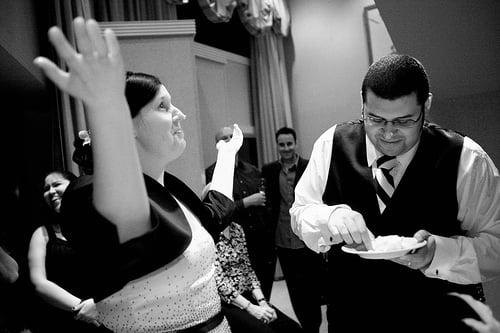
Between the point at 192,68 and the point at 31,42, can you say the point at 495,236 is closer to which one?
the point at 192,68

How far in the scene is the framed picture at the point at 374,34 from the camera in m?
5.37

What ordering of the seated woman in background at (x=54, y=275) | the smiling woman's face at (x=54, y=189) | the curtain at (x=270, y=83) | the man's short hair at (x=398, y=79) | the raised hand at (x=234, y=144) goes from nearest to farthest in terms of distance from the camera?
the man's short hair at (x=398, y=79), the raised hand at (x=234, y=144), the seated woman in background at (x=54, y=275), the smiling woman's face at (x=54, y=189), the curtain at (x=270, y=83)

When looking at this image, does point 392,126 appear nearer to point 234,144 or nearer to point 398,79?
point 398,79

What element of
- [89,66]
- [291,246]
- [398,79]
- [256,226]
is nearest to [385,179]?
[398,79]

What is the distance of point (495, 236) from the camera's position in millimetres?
1287

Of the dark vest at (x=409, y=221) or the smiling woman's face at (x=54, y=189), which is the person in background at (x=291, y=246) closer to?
the smiling woman's face at (x=54, y=189)

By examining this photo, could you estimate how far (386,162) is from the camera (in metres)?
1.40

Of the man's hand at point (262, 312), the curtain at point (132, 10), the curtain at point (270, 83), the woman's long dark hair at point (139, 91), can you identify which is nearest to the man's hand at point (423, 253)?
the woman's long dark hair at point (139, 91)

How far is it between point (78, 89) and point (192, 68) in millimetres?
2447

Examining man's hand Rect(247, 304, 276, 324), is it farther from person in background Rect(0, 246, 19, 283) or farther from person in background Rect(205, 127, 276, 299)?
person in background Rect(0, 246, 19, 283)

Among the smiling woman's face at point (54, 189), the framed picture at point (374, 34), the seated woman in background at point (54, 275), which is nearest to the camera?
the seated woman in background at point (54, 275)

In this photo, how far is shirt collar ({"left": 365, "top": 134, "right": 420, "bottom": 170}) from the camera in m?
1.41

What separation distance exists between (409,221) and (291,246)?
2.22 m

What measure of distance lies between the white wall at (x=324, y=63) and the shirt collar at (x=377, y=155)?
165 inches
